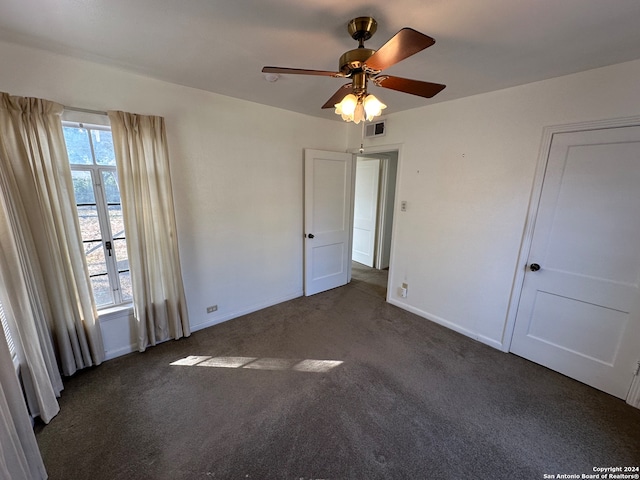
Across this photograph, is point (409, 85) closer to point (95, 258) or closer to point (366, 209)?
point (95, 258)

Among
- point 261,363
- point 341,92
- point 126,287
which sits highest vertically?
point 341,92

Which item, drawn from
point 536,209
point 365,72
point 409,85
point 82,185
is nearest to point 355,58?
point 365,72

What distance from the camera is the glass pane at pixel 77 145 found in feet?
6.47

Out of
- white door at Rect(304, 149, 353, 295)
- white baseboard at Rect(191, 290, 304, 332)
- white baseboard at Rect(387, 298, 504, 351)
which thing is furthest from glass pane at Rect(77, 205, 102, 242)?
white baseboard at Rect(387, 298, 504, 351)

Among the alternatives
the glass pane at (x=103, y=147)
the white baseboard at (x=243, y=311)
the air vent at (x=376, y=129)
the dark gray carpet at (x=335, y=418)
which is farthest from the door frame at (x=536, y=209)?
the glass pane at (x=103, y=147)

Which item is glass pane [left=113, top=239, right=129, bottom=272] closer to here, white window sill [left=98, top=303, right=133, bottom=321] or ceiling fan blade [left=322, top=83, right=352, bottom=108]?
white window sill [left=98, top=303, right=133, bottom=321]

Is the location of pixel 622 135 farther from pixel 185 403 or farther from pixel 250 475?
pixel 185 403

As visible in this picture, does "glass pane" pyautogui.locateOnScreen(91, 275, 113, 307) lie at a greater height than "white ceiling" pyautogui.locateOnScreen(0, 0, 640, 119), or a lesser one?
lesser

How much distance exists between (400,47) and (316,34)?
660 millimetres

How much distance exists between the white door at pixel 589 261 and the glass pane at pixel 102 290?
379cm

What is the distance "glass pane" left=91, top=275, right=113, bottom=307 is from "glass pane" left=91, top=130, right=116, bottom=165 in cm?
101

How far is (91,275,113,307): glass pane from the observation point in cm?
223

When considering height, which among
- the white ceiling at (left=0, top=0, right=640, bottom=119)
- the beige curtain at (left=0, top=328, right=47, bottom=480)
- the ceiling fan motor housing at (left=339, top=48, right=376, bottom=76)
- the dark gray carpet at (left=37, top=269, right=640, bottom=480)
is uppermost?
the white ceiling at (left=0, top=0, right=640, bottom=119)

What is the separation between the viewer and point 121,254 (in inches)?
90.6
